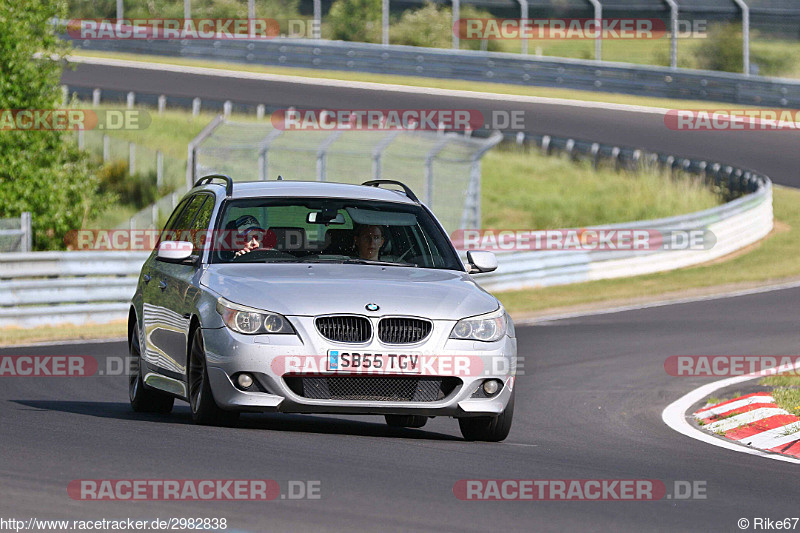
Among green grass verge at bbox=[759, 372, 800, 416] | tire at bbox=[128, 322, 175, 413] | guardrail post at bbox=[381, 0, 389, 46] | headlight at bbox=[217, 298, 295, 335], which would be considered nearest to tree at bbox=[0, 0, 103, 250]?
tire at bbox=[128, 322, 175, 413]

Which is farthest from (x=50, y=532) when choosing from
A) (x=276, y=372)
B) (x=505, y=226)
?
(x=505, y=226)

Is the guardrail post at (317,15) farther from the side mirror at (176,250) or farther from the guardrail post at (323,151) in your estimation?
the side mirror at (176,250)

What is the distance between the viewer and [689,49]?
46031 millimetres

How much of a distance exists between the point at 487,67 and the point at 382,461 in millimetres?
39043

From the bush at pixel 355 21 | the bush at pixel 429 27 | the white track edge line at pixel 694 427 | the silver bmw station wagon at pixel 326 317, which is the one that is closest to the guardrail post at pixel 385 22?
the bush at pixel 355 21

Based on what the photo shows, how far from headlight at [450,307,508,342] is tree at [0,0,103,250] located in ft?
54.5

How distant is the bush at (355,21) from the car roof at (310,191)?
35.1m

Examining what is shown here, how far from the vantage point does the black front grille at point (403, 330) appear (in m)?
8.65

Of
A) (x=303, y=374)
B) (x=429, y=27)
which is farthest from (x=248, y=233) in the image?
(x=429, y=27)

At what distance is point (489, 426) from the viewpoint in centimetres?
933

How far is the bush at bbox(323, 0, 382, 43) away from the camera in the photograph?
45.2m

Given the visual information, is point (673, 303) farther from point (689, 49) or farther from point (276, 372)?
point (689, 49)

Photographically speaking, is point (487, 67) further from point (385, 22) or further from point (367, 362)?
point (367, 362)

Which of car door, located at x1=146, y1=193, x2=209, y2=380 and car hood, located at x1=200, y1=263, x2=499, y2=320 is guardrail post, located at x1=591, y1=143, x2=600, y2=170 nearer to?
car door, located at x1=146, y1=193, x2=209, y2=380
